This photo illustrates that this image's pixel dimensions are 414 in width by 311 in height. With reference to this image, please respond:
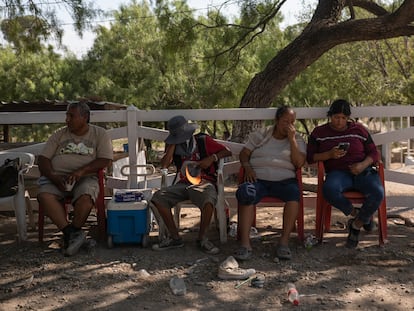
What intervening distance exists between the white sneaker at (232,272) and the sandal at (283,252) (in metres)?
0.38

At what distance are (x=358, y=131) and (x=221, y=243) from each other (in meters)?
1.60

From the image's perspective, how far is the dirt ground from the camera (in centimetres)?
314

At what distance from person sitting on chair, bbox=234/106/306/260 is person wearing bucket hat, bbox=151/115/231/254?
251mm

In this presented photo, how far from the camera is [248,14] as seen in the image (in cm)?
907

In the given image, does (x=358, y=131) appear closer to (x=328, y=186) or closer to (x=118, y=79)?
(x=328, y=186)

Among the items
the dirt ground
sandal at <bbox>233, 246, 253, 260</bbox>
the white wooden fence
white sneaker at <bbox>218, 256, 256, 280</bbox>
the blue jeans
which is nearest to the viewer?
the dirt ground

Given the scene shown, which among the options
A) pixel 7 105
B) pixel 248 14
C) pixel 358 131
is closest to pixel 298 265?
pixel 358 131

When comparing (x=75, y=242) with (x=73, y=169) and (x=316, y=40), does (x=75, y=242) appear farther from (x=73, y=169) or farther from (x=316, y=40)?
(x=316, y=40)

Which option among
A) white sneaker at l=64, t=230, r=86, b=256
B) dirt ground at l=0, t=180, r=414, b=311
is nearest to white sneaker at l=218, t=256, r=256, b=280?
dirt ground at l=0, t=180, r=414, b=311

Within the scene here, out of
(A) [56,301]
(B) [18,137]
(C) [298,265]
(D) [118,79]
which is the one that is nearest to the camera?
(A) [56,301]

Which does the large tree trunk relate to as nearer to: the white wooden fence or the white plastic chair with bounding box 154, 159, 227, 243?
the white wooden fence

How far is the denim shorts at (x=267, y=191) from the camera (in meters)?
4.07

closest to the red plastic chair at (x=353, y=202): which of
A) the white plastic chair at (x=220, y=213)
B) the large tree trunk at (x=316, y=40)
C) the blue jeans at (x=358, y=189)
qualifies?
the blue jeans at (x=358, y=189)

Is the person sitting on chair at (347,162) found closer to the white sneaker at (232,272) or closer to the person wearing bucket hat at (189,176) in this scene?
the person wearing bucket hat at (189,176)
